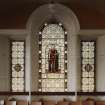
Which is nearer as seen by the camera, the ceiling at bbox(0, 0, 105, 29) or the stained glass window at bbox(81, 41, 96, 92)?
the ceiling at bbox(0, 0, 105, 29)

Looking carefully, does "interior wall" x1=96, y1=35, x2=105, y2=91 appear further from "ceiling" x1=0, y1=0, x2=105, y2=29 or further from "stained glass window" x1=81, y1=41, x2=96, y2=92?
"ceiling" x1=0, y1=0, x2=105, y2=29

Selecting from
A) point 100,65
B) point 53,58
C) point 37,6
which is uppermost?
point 37,6

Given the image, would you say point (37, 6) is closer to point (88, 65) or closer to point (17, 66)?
point (17, 66)

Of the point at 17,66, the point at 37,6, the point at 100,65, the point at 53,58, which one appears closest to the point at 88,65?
the point at 100,65

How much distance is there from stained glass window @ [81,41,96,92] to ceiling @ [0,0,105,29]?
1.02 meters

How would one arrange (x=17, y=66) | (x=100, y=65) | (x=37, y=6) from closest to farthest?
(x=37, y=6) < (x=100, y=65) < (x=17, y=66)

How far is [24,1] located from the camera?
500 inches

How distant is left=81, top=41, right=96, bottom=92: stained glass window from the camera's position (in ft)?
44.5

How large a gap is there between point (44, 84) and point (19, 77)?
3.30ft

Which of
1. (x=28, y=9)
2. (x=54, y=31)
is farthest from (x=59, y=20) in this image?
(x=28, y=9)

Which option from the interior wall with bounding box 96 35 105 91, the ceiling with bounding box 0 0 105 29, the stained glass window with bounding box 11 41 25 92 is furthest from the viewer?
the stained glass window with bounding box 11 41 25 92

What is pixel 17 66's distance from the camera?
13523 mm

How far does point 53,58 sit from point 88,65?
1.38 meters

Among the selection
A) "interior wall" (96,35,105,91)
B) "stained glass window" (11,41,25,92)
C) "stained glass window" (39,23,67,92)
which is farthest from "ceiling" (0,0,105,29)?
"stained glass window" (11,41,25,92)
